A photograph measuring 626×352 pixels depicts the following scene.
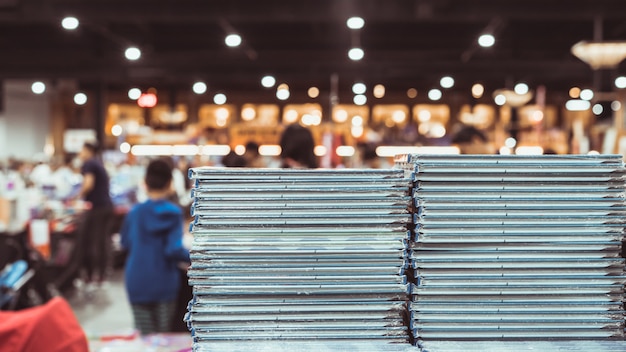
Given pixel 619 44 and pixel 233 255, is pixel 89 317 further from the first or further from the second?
pixel 619 44

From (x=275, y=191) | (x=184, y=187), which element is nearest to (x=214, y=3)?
(x=184, y=187)

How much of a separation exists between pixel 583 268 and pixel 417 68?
12.7m

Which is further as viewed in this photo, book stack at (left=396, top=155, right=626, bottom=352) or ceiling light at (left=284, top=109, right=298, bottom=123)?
ceiling light at (left=284, top=109, right=298, bottom=123)

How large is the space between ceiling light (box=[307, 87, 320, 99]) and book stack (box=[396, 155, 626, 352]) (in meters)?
20.9

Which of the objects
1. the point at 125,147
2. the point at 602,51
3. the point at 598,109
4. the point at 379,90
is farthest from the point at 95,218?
the point at 598,109

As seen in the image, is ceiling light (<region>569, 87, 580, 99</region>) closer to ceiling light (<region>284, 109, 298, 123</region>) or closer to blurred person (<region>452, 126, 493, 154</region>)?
ceiling light (<region>284, 109, 298, 123</region>)

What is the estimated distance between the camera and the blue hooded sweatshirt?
395cm

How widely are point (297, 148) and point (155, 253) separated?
43.3 inches

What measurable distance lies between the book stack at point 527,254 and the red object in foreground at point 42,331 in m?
1.14

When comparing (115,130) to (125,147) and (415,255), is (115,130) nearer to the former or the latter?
(125,147)

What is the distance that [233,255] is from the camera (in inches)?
53.9

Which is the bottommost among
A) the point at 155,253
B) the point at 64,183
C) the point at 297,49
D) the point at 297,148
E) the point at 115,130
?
the point at 155,253

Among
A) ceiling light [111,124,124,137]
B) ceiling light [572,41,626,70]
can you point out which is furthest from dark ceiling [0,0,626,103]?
ceiling light [111,124,124,137]

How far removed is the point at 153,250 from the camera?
3986 mm
